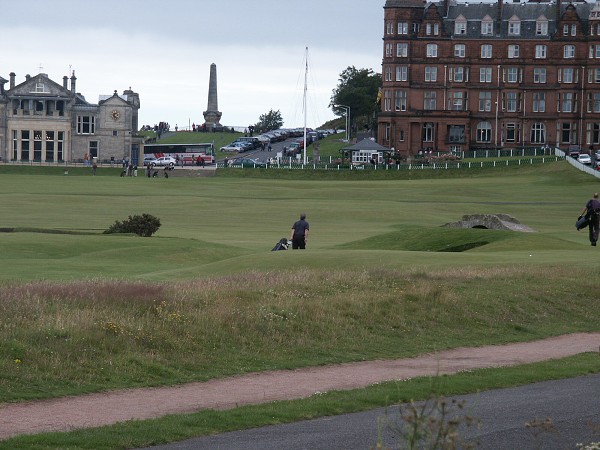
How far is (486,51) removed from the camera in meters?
140

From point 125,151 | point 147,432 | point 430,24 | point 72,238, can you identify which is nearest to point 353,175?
point 430,24

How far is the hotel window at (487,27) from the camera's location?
14012 centimetres

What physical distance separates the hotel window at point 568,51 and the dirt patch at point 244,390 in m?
119

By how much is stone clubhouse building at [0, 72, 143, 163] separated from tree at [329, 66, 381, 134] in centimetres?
3680

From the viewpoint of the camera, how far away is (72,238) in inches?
1801

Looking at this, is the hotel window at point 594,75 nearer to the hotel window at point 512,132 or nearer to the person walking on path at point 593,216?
the hotel window at point 512,132

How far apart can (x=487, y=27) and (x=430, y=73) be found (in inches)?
330

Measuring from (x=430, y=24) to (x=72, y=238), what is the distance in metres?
99.5

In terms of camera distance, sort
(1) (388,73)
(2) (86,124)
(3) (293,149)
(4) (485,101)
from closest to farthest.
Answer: (1) (388,73), (4) (485,101), (3) (293,149), (2) (86,124)

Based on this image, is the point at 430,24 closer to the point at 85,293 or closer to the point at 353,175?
the point at 353,175

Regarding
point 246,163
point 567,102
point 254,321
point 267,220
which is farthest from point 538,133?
point 254,321

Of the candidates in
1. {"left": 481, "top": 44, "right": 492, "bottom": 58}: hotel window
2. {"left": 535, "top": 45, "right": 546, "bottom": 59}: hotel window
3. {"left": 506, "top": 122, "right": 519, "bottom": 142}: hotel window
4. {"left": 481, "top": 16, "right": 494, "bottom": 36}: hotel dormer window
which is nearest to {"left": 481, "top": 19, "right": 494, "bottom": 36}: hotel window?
{"left": 481, "top": 16, "right": 494, "bottom": 36}: hotel dormer window

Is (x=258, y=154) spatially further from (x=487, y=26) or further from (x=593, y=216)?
(x=593, y=216)

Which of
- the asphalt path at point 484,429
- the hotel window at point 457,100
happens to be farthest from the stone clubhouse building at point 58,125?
the asphalt path at point 484,429
